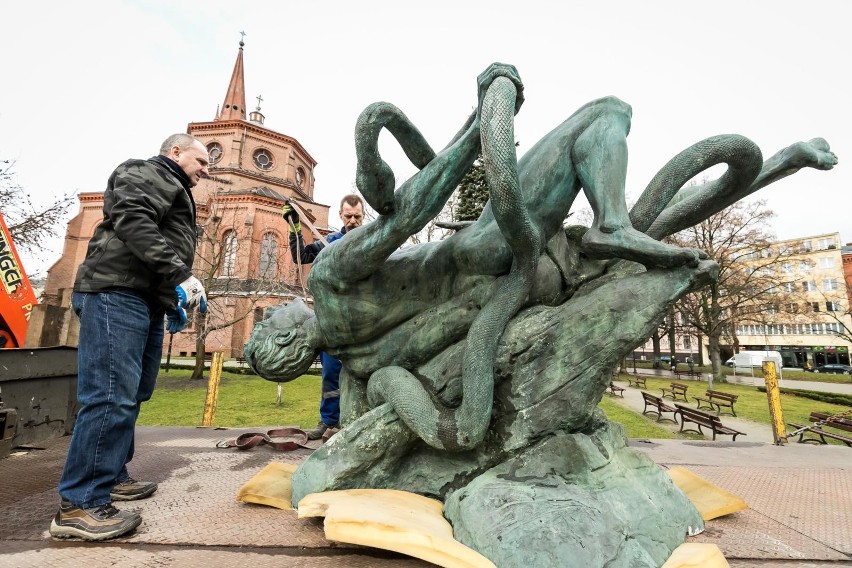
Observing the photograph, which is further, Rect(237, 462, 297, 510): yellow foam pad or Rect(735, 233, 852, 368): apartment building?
Rect(735, 233, 852, 368): apartment building

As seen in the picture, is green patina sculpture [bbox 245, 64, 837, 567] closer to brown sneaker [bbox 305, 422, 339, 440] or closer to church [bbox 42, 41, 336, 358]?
brown sneaker [bbox 305, 422, 339, 440]

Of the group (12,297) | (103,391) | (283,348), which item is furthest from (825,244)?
(12,297)

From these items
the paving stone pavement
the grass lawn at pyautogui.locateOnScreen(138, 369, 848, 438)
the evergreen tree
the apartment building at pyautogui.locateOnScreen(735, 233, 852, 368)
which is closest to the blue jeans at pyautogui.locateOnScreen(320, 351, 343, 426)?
the paving stone pavement

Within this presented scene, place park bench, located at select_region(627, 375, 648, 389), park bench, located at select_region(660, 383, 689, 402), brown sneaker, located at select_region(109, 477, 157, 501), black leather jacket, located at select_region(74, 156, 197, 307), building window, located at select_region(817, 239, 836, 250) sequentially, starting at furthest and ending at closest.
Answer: building window, located at select_region(817, 239, 836, 250) → park bench, located at select_region(627, 375, 648, 389) → park bench, located at select_region(660, 383, 689, 402) → brown sneaker, located at select_region(109, 477, 157, 501) → black leather jacket, located at select_region(74, 156, 197, 307)

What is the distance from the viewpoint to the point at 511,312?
2.18 metres

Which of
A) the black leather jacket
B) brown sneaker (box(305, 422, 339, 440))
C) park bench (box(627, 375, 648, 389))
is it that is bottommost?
park bench (box(627, 375, 648, 389))

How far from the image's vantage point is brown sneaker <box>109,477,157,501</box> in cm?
239

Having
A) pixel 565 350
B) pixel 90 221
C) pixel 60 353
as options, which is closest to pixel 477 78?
pixel 565 350

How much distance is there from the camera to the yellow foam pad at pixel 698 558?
1.53 metres

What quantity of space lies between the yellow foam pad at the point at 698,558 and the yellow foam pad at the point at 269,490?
5.68ft

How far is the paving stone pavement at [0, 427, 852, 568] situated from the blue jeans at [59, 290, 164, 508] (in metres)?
0.26

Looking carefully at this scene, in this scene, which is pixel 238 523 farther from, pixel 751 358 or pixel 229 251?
pixel 751 358

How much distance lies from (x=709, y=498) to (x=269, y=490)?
2405 mm

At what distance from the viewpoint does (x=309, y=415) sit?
9625 mm
